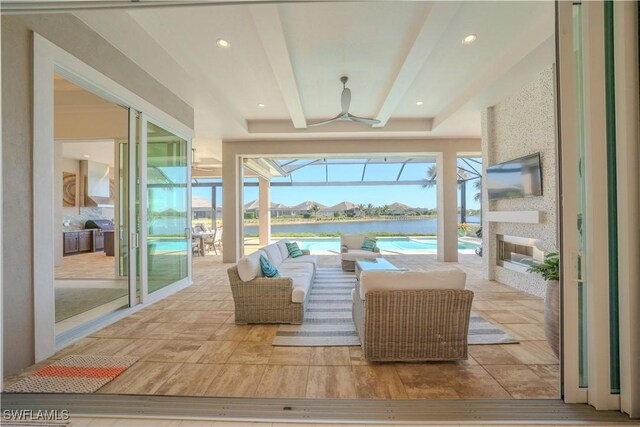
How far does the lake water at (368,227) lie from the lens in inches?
627

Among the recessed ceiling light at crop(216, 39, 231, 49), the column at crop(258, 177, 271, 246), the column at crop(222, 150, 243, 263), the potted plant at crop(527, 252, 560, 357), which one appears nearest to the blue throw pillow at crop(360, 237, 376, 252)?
the column at crop(222, 150, 243, 263)

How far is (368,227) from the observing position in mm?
16812

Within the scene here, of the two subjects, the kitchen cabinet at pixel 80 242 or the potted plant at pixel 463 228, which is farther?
the potted plant at pixel 463 228

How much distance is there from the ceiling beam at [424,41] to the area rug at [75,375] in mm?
4286

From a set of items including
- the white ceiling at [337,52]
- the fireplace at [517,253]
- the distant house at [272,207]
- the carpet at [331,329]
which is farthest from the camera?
the distant house at [272,207]

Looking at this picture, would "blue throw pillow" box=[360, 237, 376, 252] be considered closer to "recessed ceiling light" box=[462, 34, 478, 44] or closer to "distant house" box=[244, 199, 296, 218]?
Result: "recessed ceiling light" box=[462, 34, 478, 44]

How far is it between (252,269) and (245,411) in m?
1.67

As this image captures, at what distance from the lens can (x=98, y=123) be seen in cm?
585

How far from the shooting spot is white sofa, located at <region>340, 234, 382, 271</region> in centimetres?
623

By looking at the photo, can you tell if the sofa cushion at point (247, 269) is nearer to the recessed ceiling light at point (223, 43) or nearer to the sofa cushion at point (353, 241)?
the recessed ceiling light at point (223, 43)

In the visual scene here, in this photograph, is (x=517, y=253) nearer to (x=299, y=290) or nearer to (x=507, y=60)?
(x=507, y=60)

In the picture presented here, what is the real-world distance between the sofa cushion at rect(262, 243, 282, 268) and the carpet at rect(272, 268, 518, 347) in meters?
0.78

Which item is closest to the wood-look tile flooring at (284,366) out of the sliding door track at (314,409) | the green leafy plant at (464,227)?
the sliding door track at (314,409)

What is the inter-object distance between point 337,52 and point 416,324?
357 cm
